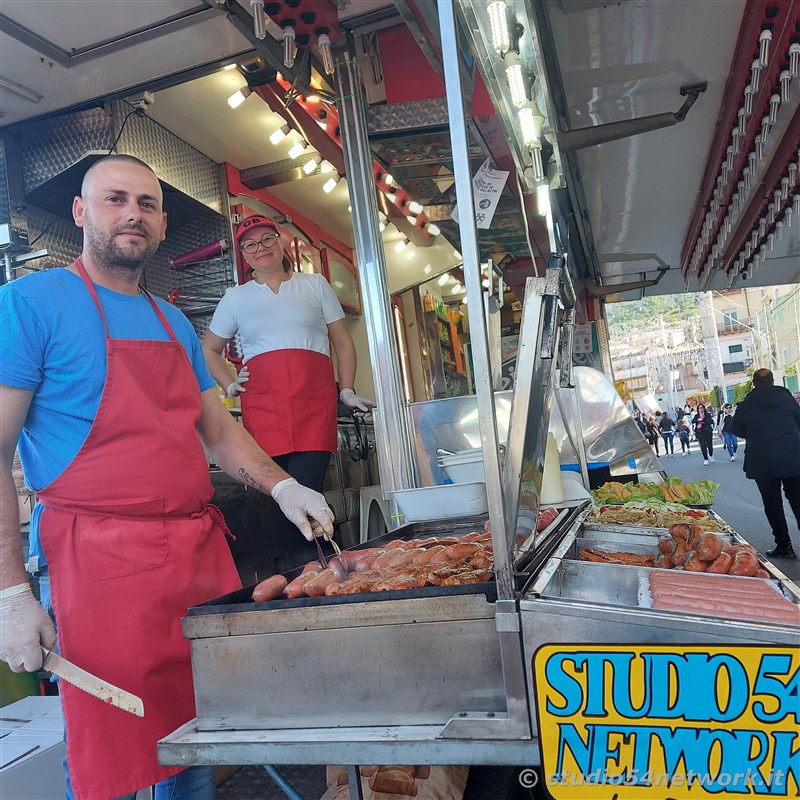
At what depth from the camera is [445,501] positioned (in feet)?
8.62

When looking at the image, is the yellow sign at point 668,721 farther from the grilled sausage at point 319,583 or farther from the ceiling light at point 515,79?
the ceiling light at point 515,79

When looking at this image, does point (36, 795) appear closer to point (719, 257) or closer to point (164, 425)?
point (164, 425)

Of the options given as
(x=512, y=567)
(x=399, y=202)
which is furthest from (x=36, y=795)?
(x=399, y=202)

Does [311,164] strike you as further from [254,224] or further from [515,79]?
[515,79]

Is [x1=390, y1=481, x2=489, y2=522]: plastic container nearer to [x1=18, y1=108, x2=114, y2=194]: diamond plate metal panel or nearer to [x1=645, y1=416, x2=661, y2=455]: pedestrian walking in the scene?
[x1=18, y1=108, x2=114, y2=194]: diamond plate metal panel

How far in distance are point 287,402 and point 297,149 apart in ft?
10.3

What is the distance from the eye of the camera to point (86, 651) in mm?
1758

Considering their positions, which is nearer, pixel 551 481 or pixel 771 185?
pixel 551 481

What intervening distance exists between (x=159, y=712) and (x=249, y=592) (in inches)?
16.9

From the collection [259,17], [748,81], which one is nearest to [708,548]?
[259,17]

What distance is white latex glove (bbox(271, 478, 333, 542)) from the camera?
1978mm

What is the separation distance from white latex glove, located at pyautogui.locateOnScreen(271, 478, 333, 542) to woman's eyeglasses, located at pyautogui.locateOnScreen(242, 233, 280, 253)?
1.67m

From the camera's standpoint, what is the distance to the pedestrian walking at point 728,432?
5629mm

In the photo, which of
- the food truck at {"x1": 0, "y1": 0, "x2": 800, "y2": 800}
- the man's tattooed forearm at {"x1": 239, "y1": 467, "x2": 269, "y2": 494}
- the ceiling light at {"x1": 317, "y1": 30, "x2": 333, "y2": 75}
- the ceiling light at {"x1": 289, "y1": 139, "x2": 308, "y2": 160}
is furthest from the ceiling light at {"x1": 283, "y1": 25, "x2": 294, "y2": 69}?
the ceiling light at {"x1": 289, "y1": 139, "x2": 308, "y2": 160}
